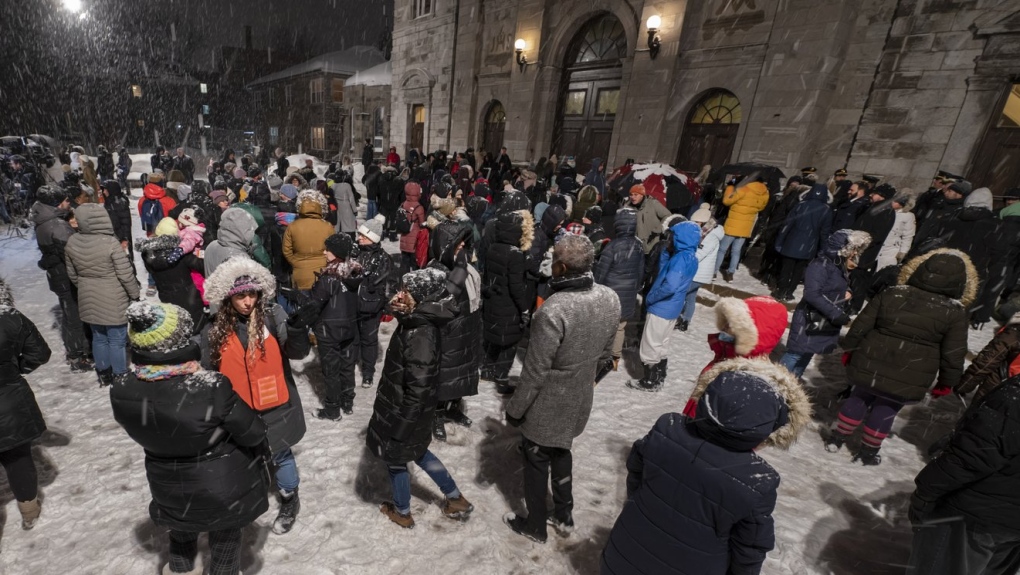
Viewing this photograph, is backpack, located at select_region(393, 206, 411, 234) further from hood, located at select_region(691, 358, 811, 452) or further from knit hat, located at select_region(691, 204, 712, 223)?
hood, located at select_region(691, 358, 811, 452)

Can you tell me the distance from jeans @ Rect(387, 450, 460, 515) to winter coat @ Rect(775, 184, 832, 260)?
7.34m

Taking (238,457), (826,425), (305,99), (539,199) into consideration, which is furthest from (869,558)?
(305,99)

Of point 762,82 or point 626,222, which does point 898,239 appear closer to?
point 626,222

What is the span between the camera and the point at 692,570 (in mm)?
1840

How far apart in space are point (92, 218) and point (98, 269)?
1.54ft

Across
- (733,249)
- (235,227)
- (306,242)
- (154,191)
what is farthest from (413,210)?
(733,249)

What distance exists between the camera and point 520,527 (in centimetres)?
309

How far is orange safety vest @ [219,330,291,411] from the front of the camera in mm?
2557

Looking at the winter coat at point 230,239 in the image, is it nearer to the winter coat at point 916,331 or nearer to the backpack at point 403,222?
the backpack at point 403,222

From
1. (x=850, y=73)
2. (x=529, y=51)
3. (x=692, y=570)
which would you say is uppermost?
(x=529, y=51)

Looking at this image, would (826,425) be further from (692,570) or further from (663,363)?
(692,570)

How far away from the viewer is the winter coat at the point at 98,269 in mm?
3977

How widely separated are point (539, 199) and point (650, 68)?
5616 mm

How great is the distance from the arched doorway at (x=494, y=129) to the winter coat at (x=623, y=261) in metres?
13.6
